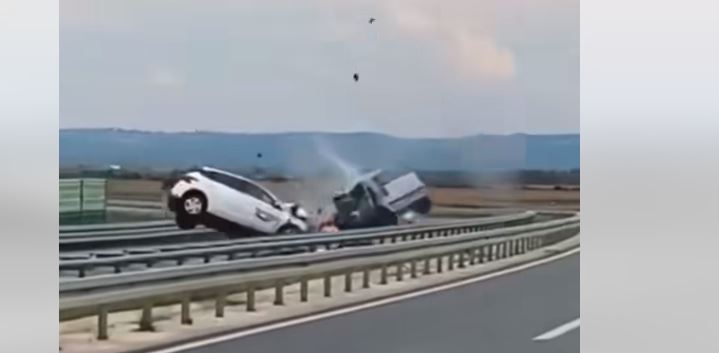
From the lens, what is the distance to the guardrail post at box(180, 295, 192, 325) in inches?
80.6

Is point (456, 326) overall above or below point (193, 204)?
below

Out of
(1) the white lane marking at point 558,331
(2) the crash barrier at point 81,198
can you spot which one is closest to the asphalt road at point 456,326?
(1) the white lane marking at point 558,331

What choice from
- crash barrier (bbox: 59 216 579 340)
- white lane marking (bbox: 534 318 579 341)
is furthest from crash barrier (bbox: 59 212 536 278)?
white lane marking (bbox: 534 318 579 341)

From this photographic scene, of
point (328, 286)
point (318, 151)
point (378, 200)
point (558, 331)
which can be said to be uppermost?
point (318, 151)

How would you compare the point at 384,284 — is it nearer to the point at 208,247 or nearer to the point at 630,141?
the point at 208,247

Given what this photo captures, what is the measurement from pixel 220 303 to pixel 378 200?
45 cm

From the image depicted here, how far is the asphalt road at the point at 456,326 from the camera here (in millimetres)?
2076

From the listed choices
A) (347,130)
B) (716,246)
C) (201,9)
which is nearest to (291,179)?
(347,130)

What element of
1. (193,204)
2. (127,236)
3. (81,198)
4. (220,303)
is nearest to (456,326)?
(220,303)

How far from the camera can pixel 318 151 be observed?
2.09m

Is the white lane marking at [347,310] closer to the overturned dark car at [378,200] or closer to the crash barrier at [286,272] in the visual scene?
the crash barrier at [286,272]

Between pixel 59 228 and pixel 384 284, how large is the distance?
2.55 feet

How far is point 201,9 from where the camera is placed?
80.1 inches

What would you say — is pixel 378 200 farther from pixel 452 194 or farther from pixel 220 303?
pixel 220 303
